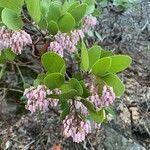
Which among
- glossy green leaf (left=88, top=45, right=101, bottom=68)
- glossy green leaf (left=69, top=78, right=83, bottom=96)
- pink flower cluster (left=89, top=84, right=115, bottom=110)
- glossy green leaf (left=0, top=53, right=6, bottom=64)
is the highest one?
glossy green leaf (left=0, top=53, right=6, bottom=64)

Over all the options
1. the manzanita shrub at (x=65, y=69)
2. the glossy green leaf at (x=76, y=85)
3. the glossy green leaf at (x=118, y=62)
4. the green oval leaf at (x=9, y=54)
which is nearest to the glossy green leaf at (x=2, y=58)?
the green oval leaf at (x=9, y=54)

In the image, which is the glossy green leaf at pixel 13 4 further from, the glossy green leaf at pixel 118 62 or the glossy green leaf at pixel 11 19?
the glossy green leaf at pixel 118 62

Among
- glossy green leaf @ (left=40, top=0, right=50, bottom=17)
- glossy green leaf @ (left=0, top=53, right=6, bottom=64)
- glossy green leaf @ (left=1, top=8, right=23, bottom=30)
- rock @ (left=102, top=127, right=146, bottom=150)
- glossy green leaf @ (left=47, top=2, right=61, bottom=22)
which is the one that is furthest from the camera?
rock @ (left=102, top=127, right=146, bottom=150)

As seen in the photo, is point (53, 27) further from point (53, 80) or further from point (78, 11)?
point (53, 80)

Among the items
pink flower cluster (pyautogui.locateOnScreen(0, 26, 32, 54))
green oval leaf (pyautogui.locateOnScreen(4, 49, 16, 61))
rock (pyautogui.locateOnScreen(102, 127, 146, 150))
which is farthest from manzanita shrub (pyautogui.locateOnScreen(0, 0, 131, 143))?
Answer: rock (pyautogui.locateOnScreen(102, 127, 146, 150))

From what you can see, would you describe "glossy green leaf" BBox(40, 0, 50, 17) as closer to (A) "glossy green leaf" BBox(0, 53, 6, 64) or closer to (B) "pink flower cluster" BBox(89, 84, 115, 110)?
(A) "glossy green leaf" BBox(0, 53, 6, 64)

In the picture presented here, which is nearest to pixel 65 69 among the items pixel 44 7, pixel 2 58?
pixel 44 7

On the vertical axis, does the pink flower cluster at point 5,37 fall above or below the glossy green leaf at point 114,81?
above

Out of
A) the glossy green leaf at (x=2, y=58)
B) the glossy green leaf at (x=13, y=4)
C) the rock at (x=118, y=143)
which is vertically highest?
the glossy green leaf at (x=13, y=4)
